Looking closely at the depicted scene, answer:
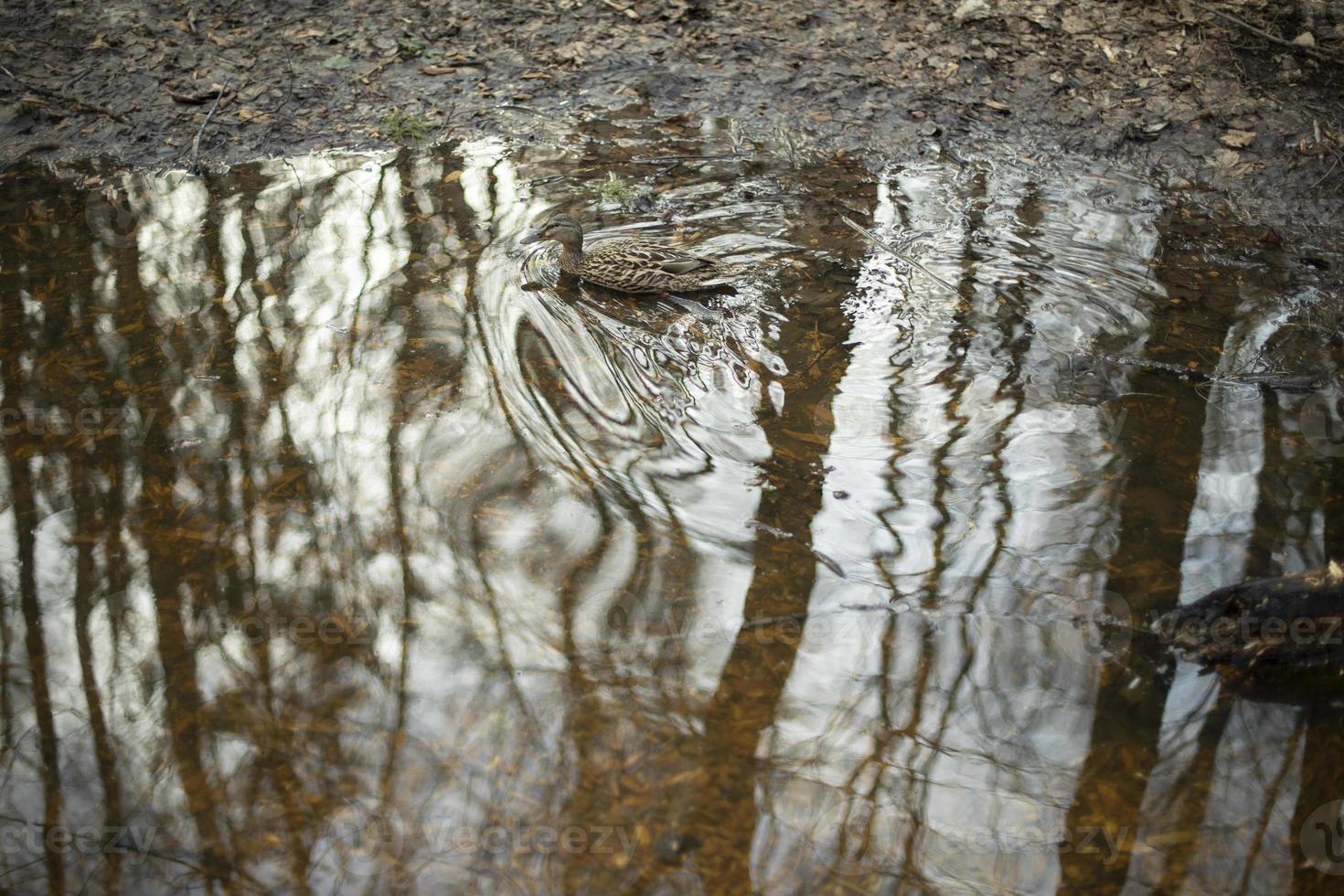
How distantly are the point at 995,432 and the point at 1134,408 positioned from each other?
2.51ft

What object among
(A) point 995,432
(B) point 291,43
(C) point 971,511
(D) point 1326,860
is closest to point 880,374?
(A) point 995,432

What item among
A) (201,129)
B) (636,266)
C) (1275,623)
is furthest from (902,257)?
(201,129)

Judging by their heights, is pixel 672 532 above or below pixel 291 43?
below

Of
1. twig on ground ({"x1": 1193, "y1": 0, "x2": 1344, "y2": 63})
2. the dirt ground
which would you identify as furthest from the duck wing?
twig on ground ({"x1": 1193, "y1": 0, "x2": 1344, "y2": 63})

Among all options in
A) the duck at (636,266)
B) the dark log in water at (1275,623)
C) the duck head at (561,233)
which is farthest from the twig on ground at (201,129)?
the dark log in water at (1275,623)

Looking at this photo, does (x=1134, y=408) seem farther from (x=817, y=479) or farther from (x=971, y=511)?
(x=817, y=479)

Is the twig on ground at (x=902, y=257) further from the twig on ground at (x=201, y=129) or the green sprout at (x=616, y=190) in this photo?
the twig on ground at (x=201, y=129)

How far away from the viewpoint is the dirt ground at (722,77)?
283 inches

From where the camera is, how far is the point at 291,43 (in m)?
8.48

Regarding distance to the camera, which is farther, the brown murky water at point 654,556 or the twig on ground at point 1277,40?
the twig on ground at point 1277,40

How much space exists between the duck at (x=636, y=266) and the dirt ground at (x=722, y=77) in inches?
87.7

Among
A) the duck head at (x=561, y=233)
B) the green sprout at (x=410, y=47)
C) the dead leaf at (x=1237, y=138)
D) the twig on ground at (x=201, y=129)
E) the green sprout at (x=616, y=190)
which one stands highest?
the green sprout at (x=410, y=47)

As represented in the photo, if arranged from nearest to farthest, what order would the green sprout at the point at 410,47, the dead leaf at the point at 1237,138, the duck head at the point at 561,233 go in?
the duck head at the point at 561,233
the dead leaf at the point at 1237,138
the green sprout at the point at 410,47

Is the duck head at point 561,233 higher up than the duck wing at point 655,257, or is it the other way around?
the duck head at point 561,233
